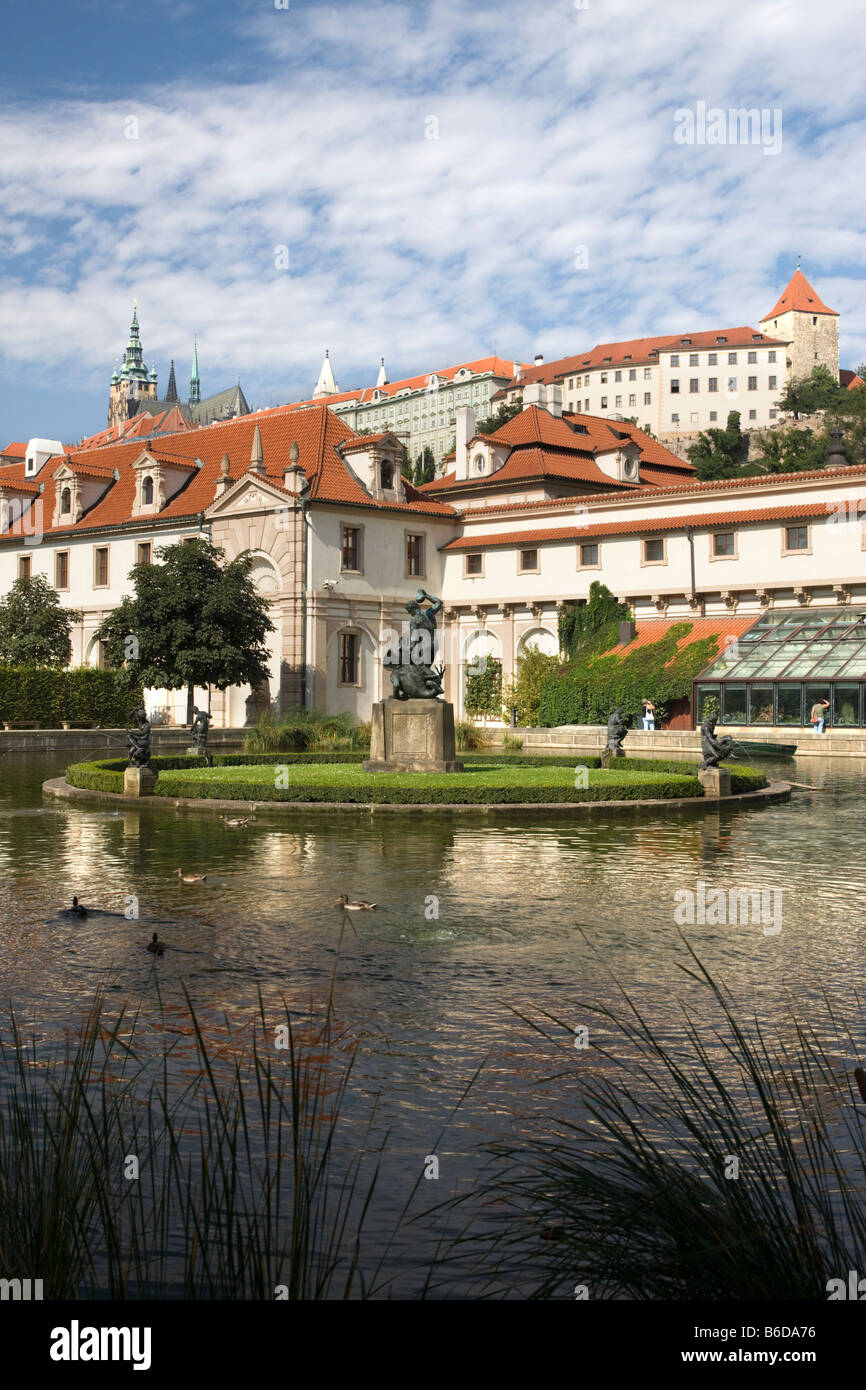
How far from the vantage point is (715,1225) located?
3283 mm

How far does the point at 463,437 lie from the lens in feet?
214

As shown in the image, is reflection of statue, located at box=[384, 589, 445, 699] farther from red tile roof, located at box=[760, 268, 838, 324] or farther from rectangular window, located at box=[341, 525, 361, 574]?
red tile roof, located at box=[760, 268, 838, 324]

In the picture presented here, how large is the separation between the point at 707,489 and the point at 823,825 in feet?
111

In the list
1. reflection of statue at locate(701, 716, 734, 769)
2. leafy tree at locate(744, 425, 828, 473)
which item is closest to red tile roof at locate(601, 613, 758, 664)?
reflection of statue at locate(701, 716, 734, 769)

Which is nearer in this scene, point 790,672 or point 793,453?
point 790,672

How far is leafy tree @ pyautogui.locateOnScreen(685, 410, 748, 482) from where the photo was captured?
357ft

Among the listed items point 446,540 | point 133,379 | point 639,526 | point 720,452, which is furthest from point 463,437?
point 133,379

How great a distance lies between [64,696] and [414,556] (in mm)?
16848

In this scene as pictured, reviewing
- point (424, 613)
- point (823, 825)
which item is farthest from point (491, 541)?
point (823, 825)

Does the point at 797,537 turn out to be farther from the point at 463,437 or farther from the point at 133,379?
the point at 133,379

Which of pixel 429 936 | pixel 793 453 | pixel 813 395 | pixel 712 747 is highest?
pixel 813 395

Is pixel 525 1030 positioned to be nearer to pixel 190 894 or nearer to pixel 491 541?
pixel 190 894

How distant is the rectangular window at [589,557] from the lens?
5369cm

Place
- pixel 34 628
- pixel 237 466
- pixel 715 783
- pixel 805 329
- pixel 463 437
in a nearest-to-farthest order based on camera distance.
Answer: pixel 715 783, pixel 34 628, pixel 237 466, pixel 463 437, pixel 805 329
